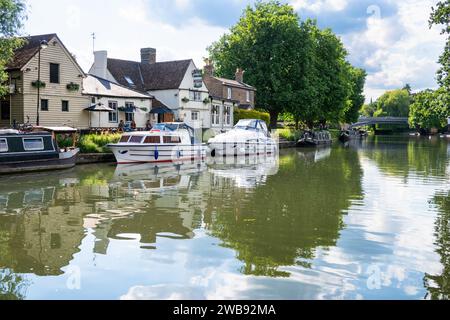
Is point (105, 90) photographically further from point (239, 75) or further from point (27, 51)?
point (239, 75)

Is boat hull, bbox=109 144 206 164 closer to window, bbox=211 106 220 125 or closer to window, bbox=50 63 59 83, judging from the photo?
window, bbox=50 63 59 83

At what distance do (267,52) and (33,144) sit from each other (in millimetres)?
40065

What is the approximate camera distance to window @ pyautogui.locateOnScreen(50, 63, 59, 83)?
34.3 m

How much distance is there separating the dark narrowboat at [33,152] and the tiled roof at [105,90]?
11328 millimetres

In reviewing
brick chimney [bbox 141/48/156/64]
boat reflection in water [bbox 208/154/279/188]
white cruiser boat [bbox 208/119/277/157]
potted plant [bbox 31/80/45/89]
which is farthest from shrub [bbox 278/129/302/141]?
potted plant [bbox 31/80/45/89]

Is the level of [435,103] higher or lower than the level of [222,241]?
higher

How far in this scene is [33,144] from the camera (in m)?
24.7

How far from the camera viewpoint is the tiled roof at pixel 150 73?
45562 millimetres

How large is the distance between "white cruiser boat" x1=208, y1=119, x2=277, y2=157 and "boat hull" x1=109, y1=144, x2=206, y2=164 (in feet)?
15.0

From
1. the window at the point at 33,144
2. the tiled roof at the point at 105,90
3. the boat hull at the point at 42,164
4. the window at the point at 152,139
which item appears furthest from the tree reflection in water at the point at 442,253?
the tiled roof at the point at 105,90

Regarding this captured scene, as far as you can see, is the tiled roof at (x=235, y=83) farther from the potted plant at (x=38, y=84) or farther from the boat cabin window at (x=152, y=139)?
the boat cabin window at (x=152, y=139)

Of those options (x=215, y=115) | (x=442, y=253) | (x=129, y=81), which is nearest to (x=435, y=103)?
(x=442, y=253)
